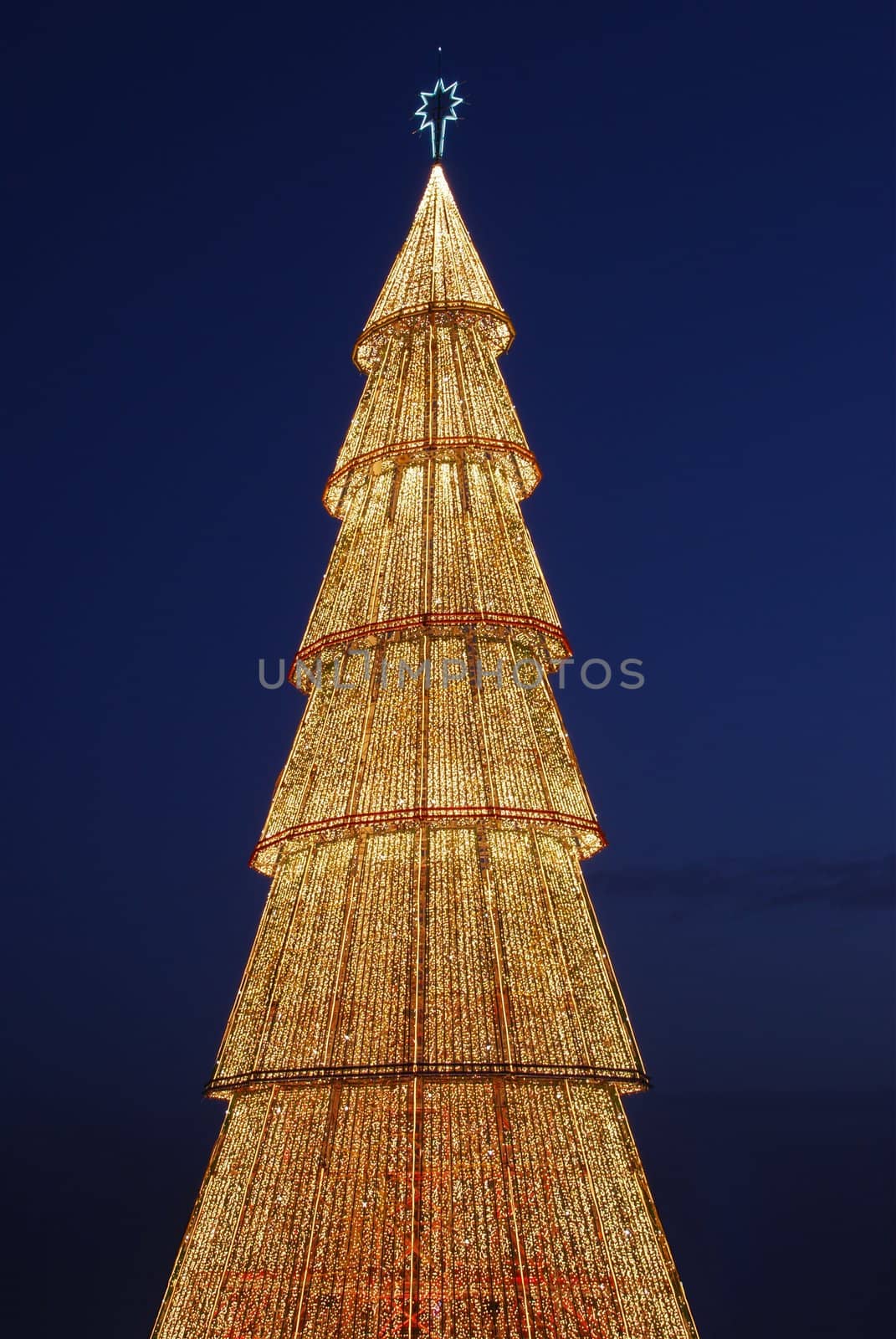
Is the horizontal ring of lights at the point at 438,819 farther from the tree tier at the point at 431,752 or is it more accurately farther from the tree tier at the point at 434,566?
the tree tier at the point at 434,566

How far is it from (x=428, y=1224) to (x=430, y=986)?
137cm

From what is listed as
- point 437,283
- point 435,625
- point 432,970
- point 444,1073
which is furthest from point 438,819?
point 437,283

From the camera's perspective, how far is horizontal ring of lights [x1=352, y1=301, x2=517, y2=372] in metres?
8.85

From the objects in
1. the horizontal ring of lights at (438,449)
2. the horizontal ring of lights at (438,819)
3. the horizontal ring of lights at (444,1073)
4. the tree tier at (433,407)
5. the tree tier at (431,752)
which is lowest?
the horizontal ring of lights at (444,1073)

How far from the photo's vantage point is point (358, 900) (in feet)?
23.2

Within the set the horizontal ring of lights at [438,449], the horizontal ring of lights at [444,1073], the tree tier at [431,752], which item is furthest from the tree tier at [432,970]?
the horizontal ring of lights at [438,449]

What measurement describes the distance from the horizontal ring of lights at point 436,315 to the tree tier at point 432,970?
456 cm

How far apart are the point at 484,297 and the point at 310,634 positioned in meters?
3.40

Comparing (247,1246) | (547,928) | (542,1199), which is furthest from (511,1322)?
(547,928)

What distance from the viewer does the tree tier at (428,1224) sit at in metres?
5.88

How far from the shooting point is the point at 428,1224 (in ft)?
19.9

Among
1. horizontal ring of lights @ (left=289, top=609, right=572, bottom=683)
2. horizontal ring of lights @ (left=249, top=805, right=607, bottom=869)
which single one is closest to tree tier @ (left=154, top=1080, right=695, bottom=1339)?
horizontal ring of lights @ (left=249, top=805, right=607, bottom=869)

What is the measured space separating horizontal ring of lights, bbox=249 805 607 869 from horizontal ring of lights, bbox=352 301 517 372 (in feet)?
14.5

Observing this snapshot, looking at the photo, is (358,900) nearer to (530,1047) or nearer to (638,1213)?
(530,1047)
